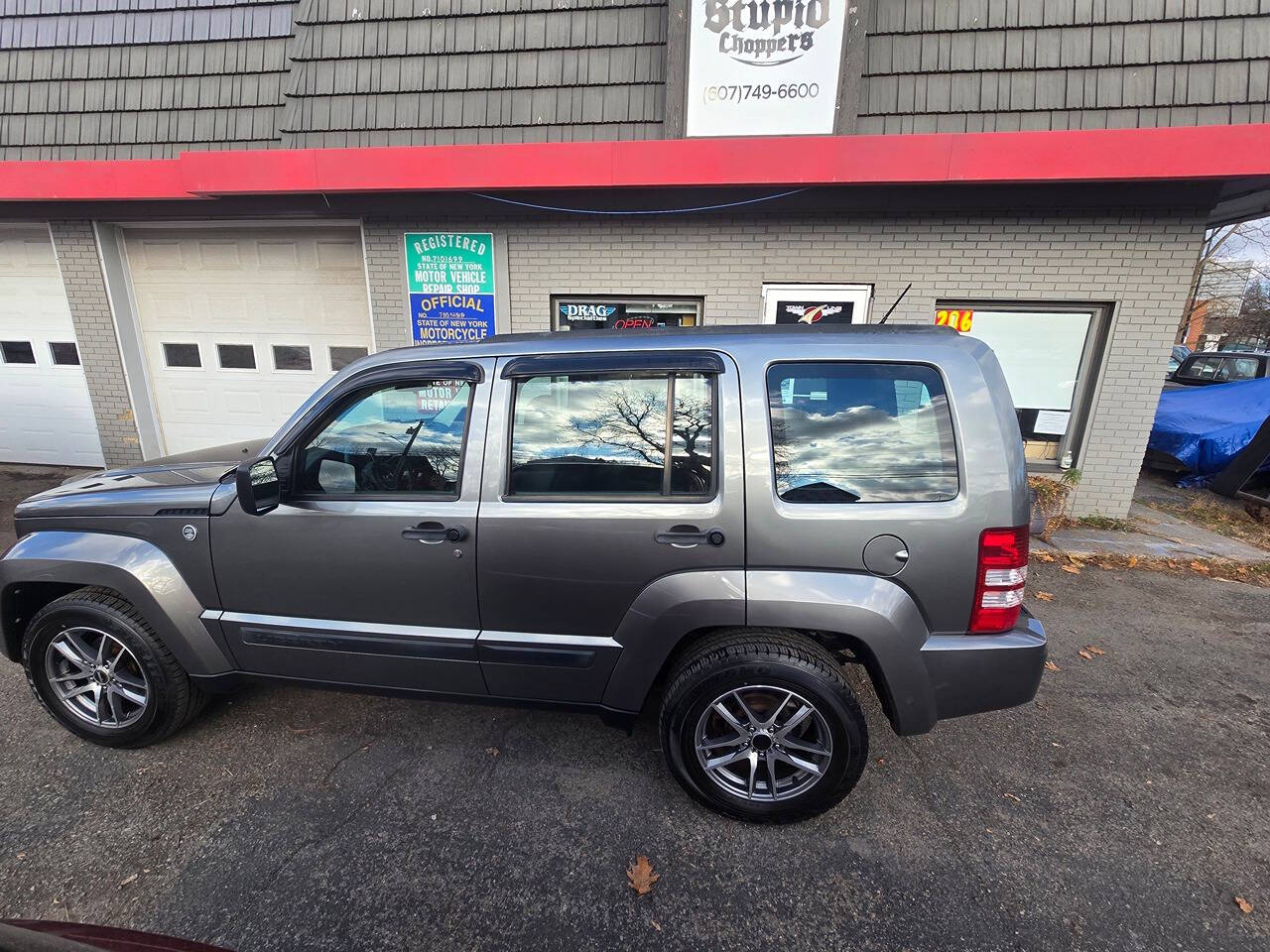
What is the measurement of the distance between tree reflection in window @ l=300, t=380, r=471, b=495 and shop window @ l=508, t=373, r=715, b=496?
315 millimetres

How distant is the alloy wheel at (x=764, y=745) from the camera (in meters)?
2.22

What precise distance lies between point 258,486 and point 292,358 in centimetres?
551

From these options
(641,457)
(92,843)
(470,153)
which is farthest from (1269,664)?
(470,153)

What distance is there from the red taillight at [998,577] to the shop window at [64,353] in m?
9.77

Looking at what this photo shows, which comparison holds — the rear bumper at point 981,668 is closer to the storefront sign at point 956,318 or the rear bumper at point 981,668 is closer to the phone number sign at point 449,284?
the storefront sign at point 956,318

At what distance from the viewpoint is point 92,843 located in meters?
2.15

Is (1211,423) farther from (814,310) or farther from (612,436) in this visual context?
(612,436)

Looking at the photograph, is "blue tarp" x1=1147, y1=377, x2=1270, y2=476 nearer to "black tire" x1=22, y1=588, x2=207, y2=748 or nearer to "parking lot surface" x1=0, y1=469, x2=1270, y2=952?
"parking lot surface" x1=0, y1=469, x2=1270, y2=952

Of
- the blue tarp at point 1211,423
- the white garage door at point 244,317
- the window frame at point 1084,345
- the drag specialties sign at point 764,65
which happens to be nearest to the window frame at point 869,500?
the drag specialties sign at point 764,65

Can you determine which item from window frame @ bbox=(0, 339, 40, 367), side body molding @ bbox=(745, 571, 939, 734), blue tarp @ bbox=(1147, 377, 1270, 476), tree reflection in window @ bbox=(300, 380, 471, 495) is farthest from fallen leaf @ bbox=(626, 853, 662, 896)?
window frame @ bbox=(0, 339, 40, 367)

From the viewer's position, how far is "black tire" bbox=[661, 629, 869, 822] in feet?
7.04

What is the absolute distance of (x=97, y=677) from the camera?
2.62 metres

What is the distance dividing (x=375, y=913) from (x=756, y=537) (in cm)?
184

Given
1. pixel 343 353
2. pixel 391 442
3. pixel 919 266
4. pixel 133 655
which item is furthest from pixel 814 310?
pixel 133 655
